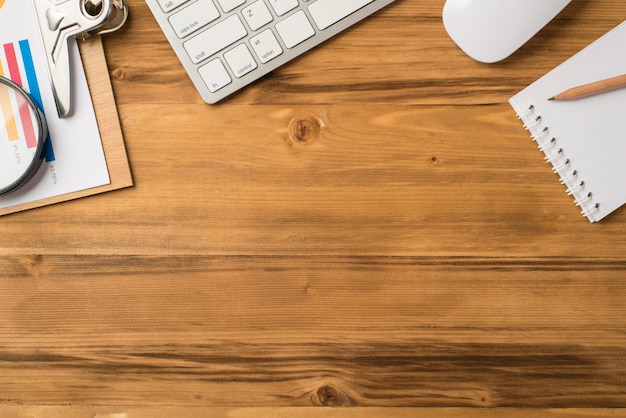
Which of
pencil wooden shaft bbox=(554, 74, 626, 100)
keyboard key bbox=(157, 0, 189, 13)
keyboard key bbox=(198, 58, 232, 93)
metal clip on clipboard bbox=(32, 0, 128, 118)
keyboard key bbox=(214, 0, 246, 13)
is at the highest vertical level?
metal clip on clipboard bbox=(32, 0, 128, 118)

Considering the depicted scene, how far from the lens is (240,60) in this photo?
0.61 m

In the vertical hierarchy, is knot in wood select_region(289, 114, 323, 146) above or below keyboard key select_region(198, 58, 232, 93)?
below

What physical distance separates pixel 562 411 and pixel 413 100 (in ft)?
1.12

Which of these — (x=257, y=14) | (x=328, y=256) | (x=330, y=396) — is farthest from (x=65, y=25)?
(x=330, y=396)

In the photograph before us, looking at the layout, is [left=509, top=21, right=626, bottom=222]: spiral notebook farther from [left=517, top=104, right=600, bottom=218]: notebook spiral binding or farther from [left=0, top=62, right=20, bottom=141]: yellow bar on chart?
[left=0, top=62, right=20, bottom=141]: yellow bar on chart

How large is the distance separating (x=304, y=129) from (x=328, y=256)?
13cm

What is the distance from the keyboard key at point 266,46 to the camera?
611 mm

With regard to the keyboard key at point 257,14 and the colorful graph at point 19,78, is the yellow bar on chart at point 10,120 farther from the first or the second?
the keyboard key at point 257,14

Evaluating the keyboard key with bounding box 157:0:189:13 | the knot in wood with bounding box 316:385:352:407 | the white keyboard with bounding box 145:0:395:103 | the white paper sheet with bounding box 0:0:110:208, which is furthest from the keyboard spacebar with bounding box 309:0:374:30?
the knot in wood with bounding box 316:385:352:407

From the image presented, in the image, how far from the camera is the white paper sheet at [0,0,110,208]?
62 centimetres

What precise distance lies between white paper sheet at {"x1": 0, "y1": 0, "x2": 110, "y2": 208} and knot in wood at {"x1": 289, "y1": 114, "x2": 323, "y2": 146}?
7.3 inches

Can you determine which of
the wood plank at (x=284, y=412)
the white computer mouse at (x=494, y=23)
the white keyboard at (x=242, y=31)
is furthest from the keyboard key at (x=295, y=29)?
the wood plank at (x=284, y=412)

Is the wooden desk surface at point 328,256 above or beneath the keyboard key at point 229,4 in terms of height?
beneath

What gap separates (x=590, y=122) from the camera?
615mm
